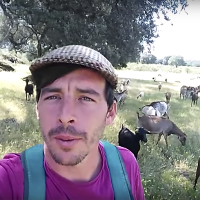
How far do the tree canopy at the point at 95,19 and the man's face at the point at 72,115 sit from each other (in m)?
5.75

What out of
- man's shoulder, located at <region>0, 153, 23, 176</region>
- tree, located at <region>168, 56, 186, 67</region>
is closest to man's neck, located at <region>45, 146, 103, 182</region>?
man's shoulder, located at <region>0, 153, 23, 176</region>

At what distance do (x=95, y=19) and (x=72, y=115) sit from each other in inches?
261

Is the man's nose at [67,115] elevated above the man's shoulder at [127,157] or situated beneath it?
elevated above

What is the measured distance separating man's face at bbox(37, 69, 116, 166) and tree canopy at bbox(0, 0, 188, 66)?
5747 mm

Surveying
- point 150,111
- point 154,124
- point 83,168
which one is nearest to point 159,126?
point 154,124

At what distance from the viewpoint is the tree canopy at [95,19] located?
6824 millimetres

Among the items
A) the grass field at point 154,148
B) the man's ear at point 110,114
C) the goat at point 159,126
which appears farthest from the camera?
the goat at point 159,126

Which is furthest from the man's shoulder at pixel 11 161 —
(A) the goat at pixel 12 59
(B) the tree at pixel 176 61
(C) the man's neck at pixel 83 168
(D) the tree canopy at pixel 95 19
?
(B) the tree at pixel 176 61

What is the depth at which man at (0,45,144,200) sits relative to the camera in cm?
111

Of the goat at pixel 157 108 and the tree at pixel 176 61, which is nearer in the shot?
the goat at pixel 157 108

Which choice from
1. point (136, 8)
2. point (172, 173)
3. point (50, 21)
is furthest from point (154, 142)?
point (50, 21)

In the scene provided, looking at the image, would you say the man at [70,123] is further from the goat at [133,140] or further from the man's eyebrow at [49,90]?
the goat at [133,140]

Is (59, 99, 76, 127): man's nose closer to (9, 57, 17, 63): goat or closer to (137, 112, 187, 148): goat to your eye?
(137, 112, 187, 148): goat

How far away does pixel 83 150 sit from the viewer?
1.14m
